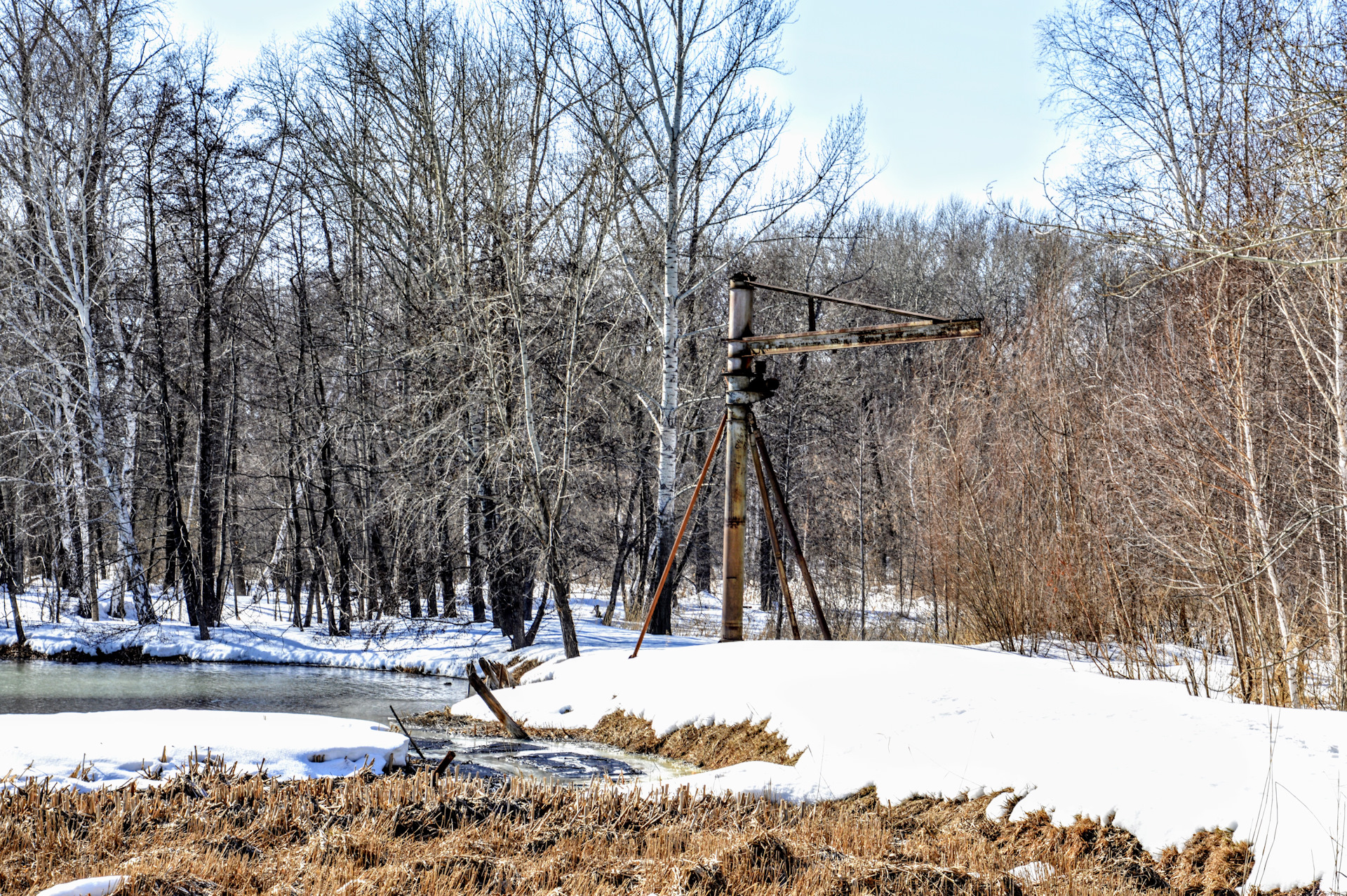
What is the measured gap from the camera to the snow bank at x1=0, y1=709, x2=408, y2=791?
6188 millimetres

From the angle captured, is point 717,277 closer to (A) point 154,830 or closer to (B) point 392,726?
(B) point 392,726

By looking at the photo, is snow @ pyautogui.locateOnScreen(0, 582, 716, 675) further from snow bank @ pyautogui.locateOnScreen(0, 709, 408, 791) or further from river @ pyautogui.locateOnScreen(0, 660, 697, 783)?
snow bank @ pyautogui.locateOnScreen(0, 709, 408, 791)

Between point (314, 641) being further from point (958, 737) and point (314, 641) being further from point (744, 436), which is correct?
point (958, 737)

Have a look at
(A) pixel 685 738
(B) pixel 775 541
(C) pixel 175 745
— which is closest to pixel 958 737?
(A) pixel 685 738

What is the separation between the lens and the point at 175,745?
682cm

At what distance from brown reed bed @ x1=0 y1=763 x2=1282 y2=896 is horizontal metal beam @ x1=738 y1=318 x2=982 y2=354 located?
490 centimetres

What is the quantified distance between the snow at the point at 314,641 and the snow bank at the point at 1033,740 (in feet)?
21.7

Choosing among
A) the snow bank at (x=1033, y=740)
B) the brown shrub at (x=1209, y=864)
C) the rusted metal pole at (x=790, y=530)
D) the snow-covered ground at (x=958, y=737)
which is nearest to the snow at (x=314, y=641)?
the rusted metal pole at (x=790, y=530)

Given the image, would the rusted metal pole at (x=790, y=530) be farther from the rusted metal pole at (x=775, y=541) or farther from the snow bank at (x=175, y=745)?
the snow bank at (x=175, y=745)

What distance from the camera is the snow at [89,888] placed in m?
3.83

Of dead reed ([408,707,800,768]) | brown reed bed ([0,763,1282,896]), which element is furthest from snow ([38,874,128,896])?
dead reed ([408,707,800,768])

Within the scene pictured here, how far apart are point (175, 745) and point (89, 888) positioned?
3.10 meters

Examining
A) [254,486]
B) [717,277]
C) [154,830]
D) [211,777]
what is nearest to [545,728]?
[211,777]

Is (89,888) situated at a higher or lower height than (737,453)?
lower
